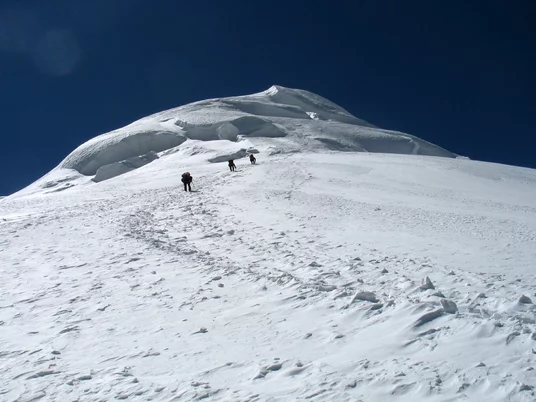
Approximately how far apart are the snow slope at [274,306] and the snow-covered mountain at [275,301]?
0.03 meters

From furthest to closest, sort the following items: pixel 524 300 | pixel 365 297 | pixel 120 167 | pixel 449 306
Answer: pixel 120 167 < pixel 365 297 < pixel 524 300 < pixel 449 306

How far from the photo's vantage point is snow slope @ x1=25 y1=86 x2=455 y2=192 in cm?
6675

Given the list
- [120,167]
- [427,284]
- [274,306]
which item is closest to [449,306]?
[427,284]

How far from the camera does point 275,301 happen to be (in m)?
8.26

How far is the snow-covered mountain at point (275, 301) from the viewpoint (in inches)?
218

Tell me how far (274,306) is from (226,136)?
66.9 meters

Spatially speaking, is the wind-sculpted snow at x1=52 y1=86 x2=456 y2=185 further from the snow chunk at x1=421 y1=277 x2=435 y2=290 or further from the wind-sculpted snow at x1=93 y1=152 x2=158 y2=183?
the snow chunk at x1=421 y1=277 x2=435 y2=290

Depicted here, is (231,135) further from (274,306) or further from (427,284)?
(274,306)

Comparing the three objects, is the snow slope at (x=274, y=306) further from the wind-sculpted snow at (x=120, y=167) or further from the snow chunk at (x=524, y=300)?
the wind-sculpted snow at (x=120, y=167)

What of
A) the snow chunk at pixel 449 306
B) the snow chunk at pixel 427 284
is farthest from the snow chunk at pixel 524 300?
the snow chunk at pixel 427 284

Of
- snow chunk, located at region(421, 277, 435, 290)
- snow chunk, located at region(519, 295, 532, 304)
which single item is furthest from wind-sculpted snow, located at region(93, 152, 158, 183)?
snow chunk, located at region(519, 295, 532, 304)

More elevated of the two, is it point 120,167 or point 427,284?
point 120,167

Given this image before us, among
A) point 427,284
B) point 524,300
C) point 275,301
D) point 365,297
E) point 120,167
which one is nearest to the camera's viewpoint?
point 524,300

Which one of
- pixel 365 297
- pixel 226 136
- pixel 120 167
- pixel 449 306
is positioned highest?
pixel 226 136
